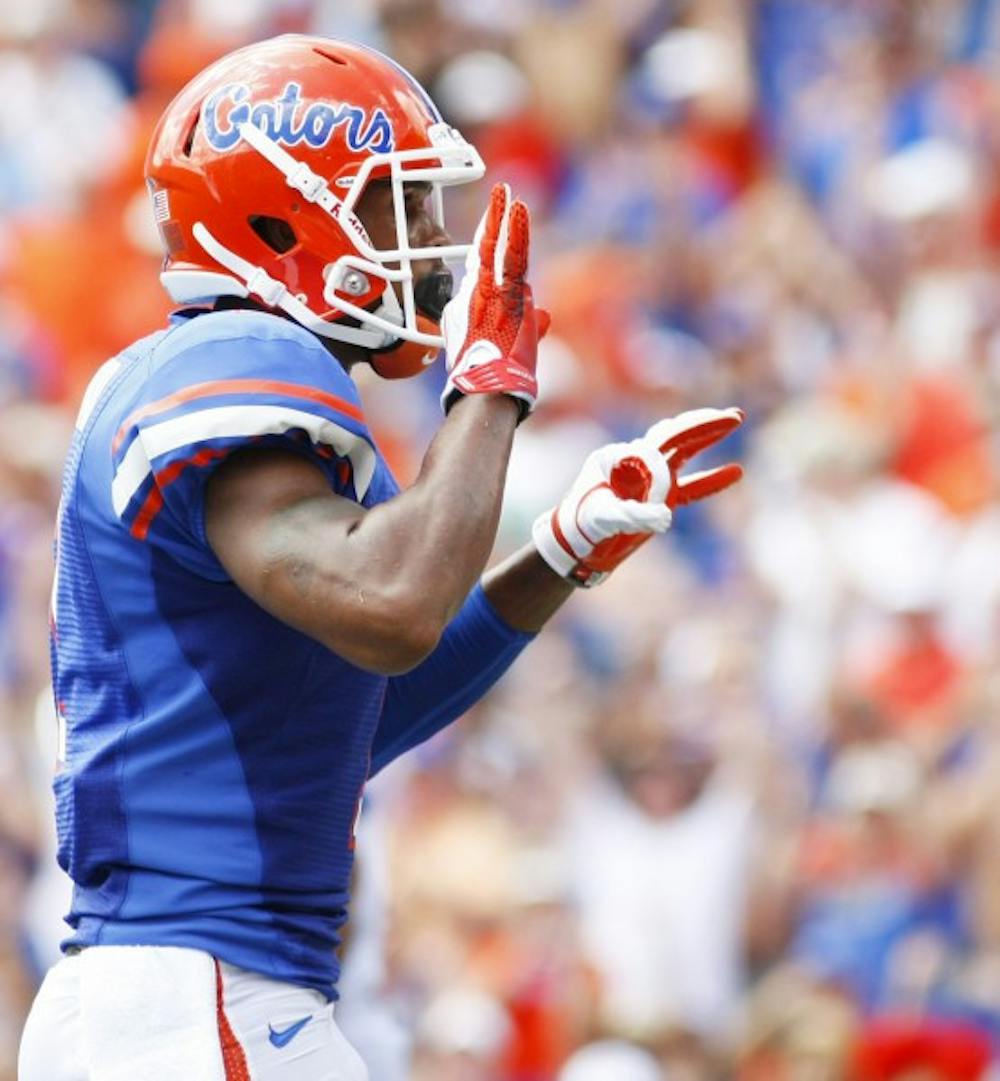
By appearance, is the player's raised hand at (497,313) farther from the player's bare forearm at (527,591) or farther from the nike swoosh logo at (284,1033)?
the nike swoosh logo at (284,1033)

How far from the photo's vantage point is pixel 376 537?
2.79m

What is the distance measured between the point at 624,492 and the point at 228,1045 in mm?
998

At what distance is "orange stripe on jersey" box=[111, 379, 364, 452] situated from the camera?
111 inches

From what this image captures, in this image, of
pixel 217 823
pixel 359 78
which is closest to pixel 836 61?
pixel 359 78

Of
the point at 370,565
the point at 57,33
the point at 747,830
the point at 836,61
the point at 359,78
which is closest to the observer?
the point at 370,565

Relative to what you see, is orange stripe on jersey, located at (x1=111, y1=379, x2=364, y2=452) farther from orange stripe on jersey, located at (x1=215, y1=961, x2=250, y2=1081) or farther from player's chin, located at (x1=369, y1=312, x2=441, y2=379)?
orange stripe on jersey, located at (x1=215, y1=961, x2=250, y2=1081)

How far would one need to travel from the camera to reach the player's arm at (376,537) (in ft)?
9.10

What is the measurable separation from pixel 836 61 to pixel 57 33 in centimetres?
312

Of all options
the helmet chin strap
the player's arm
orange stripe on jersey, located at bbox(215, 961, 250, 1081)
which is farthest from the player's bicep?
orange stripe on jersey, located at bbox(215, 961, 250, 1081)

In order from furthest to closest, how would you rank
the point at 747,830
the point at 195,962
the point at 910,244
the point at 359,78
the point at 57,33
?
the point at 57,33 → the point at 910,244 → the point at 747,830 → the point at 359,78 → the point at 195,962

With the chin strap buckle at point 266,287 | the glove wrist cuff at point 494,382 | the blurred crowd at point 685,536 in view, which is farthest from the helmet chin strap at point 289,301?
the blurred crowd at point 685,536

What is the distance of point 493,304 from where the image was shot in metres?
3.00

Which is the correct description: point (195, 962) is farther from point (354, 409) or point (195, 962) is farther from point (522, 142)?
point (522, 142)

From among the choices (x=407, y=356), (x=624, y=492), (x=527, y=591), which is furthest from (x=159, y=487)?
(x=527, y=591)
